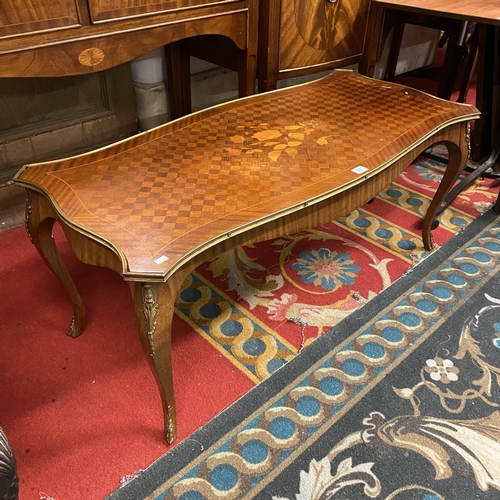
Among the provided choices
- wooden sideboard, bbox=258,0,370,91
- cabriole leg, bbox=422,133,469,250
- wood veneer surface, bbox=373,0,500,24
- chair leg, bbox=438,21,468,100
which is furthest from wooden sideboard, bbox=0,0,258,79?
chair leg, bbox=438,21,468,100

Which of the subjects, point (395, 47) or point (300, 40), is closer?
point (300, 40)

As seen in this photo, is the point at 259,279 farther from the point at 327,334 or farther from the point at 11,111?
the point at 11,111

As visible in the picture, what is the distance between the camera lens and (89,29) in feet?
3.76

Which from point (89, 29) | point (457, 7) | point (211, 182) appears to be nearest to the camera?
point (211, 182)

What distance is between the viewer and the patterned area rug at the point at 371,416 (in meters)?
0.94

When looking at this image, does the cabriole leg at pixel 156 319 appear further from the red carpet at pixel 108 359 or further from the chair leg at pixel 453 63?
the chair leg at pixel 453 63

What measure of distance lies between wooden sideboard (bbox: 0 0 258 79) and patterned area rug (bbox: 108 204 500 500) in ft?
2.20

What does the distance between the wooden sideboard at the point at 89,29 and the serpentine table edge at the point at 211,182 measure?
22cm

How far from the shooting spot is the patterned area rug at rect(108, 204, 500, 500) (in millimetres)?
944

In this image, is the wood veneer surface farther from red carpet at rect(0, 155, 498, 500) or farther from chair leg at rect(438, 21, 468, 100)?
red carpet at rect(0, 155, 498, 500)

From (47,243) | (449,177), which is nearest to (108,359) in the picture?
(47,243)

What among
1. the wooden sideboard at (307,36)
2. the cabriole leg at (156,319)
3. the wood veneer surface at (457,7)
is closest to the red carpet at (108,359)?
the cabriole leg at (156,319)

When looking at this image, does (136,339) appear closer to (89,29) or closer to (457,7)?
(89,29)

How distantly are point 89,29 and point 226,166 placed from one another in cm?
47
